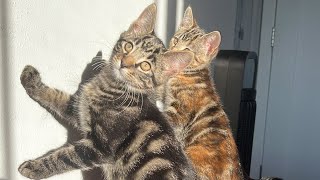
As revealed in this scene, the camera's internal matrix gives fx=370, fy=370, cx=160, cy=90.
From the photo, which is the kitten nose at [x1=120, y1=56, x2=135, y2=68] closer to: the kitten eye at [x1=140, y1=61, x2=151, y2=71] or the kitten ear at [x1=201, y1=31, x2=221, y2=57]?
the kitten eye at [x1=140, y1=61, x2=151, y2=71]

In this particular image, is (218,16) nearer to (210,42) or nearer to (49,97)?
(210,42)

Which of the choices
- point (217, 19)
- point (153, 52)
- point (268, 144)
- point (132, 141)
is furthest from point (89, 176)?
point (268, 144)

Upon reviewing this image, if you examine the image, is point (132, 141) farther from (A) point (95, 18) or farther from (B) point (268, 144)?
(B) point (268, 144)

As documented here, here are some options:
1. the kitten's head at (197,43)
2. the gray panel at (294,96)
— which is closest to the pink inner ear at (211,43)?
the kitten's head at (197,43)

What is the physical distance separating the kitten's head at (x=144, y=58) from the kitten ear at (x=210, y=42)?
100 mm

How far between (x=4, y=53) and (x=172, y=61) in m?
0.26

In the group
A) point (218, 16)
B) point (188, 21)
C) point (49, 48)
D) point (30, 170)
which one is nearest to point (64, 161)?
point (30, 170)

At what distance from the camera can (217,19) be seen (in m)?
1.08

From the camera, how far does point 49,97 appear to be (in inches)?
22.9

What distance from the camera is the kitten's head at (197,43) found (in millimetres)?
714

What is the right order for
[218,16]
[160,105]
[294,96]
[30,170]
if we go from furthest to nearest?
[294,96] → [218,16] → [160,105] → [30,170]

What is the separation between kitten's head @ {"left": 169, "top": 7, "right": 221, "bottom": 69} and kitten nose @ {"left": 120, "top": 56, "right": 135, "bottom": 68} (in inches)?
5.9

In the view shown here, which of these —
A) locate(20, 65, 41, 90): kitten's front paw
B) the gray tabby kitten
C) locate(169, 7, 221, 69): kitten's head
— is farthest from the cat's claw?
locate(169, 7, 221, 69): kitten's head

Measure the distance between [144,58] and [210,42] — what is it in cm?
19
